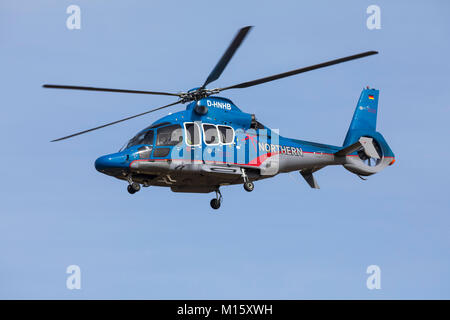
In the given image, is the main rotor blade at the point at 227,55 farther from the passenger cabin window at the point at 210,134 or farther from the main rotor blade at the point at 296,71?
the passenger cabin window at the point at 210,134

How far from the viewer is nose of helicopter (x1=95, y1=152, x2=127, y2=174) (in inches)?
987

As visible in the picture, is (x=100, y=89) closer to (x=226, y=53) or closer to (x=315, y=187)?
(x=226, y=53)

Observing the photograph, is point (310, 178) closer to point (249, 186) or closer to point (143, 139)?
point (249, 186)

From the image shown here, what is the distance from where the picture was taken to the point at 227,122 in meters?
27.5

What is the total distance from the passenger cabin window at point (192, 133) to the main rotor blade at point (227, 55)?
1568 millimetres

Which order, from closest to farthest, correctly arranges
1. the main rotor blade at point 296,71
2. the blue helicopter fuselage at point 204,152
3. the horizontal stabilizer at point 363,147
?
the main rotor blade at point 296,71
the blue helicopter fuselage at point 204,152
the horizontal stabilizer at point 363,147

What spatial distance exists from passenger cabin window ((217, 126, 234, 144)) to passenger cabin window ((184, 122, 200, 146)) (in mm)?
999

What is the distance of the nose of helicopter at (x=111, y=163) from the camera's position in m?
25.1

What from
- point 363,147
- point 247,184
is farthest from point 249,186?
point 363,147

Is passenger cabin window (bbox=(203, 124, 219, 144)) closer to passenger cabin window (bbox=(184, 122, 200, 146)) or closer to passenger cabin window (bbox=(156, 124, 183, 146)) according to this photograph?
passenger cabin window (bbox=(184, 122, 200, 146))

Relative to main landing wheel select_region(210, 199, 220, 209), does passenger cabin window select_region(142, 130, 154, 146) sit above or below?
above

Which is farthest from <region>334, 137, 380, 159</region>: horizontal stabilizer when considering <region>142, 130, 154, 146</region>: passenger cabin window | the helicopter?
<region>142, 130, 154, 146</region>: passenger cabin window

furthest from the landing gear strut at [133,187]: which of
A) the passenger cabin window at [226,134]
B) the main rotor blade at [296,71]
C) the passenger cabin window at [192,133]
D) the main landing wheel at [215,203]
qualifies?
the main rotor blade at [296,71]

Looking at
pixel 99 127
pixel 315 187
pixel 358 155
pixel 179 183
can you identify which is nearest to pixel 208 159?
pixel 179 183
